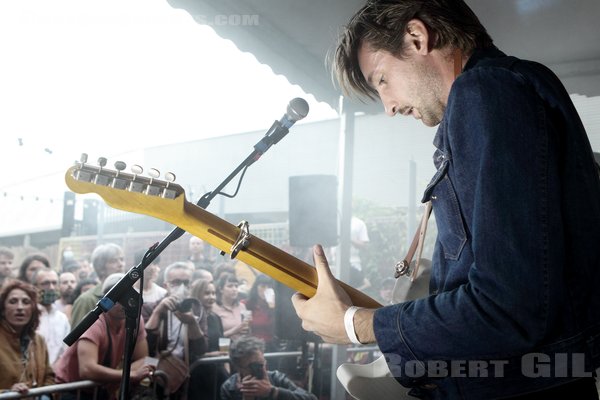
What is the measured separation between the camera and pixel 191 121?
444cm

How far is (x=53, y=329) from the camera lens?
3510 mm

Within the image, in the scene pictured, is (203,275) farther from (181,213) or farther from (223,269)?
(181,213)

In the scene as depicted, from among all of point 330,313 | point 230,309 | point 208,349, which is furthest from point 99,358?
point 330,313

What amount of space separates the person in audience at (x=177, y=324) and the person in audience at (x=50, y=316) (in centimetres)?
63

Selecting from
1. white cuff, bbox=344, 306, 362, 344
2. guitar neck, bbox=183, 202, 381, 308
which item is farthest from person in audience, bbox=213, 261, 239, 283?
white cuff, bbox=344, 306, 362, 344

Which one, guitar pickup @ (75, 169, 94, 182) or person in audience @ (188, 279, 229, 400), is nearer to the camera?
guitar pickup @ (75, 169, 94, 182)

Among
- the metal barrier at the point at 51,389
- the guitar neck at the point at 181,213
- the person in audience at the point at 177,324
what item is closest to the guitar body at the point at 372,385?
the guitar neck at the point at 181,213

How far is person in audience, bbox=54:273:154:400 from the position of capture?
3502 mm

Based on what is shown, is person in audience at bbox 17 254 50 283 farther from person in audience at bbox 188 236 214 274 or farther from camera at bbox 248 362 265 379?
camera at bbox 248 362 265 379

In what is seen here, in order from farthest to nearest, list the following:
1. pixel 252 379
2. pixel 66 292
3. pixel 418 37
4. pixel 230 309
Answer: pixel 230 309, pixel 252 379, pixel 66 292, pixel 418 37

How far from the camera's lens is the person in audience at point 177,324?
13.3 feet

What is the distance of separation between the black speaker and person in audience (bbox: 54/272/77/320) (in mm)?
1680

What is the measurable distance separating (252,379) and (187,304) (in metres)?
0.75

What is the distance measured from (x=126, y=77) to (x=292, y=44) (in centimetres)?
127
